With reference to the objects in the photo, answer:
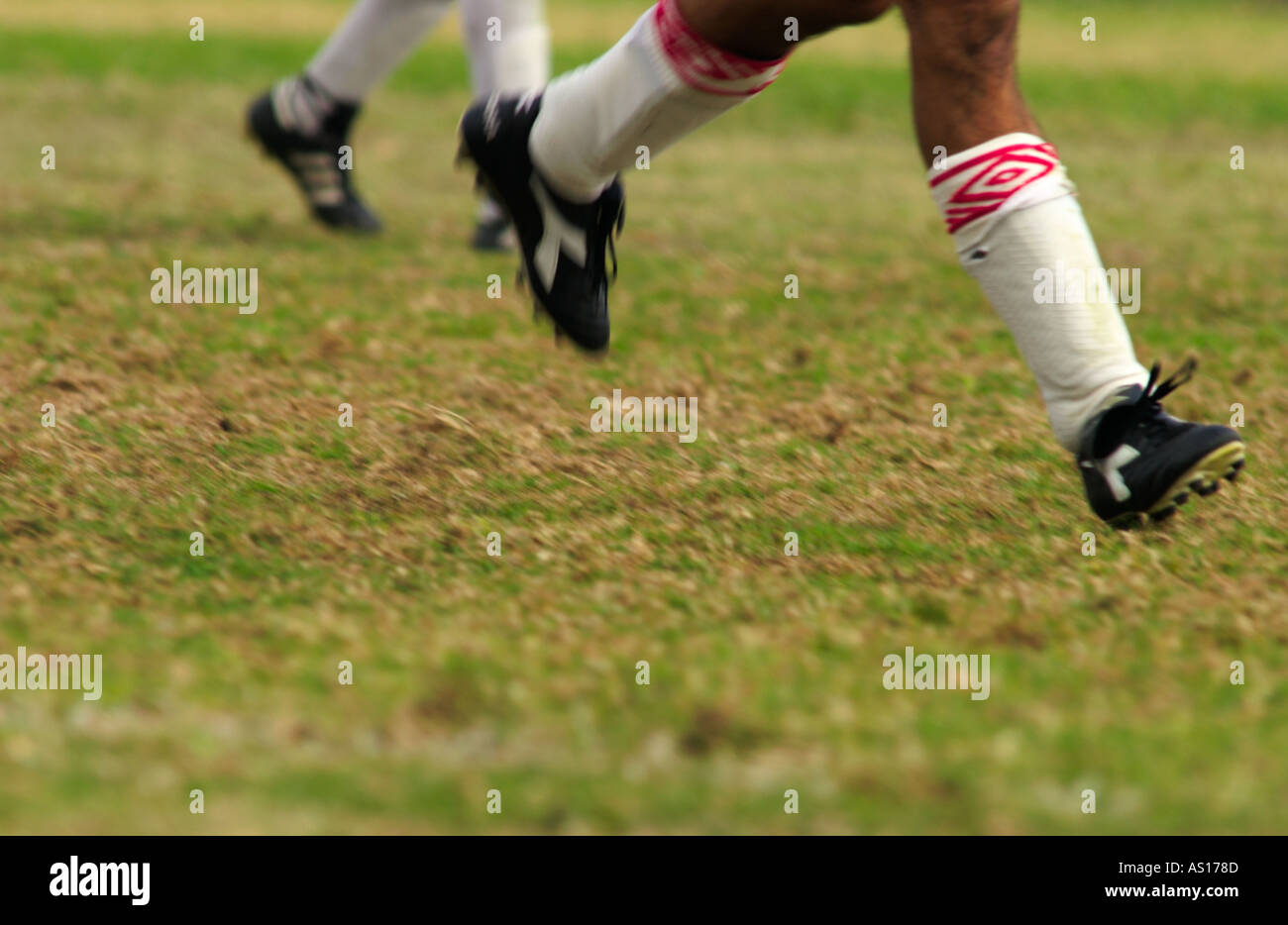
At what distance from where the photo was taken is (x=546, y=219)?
3.78 m

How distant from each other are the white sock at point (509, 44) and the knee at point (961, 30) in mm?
3394

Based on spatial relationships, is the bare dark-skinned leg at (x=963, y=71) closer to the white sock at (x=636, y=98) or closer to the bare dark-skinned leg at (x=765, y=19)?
the bare dark-skinned leg at (x=765, y=19)

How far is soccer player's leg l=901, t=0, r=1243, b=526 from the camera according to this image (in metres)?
3.12

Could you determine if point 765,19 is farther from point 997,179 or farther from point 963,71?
point 997,179

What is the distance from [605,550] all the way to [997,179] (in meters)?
0.99

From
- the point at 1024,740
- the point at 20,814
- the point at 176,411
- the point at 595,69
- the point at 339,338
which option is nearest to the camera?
the point at 20,814

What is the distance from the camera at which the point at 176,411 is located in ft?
13.5

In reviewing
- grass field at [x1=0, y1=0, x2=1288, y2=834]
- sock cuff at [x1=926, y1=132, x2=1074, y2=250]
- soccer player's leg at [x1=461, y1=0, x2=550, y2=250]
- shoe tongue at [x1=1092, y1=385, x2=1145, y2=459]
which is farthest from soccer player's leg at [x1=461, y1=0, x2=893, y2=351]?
soccer player's leg at [x1=461, y1=0, x2=550, y2=250]

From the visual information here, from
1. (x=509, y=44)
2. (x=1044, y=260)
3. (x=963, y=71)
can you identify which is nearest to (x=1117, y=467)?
(x=1044, y=260)

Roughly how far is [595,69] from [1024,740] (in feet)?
5.78

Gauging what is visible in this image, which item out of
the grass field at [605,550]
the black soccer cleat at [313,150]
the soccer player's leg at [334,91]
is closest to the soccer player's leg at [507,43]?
the soccer player's leg at [334,91]
